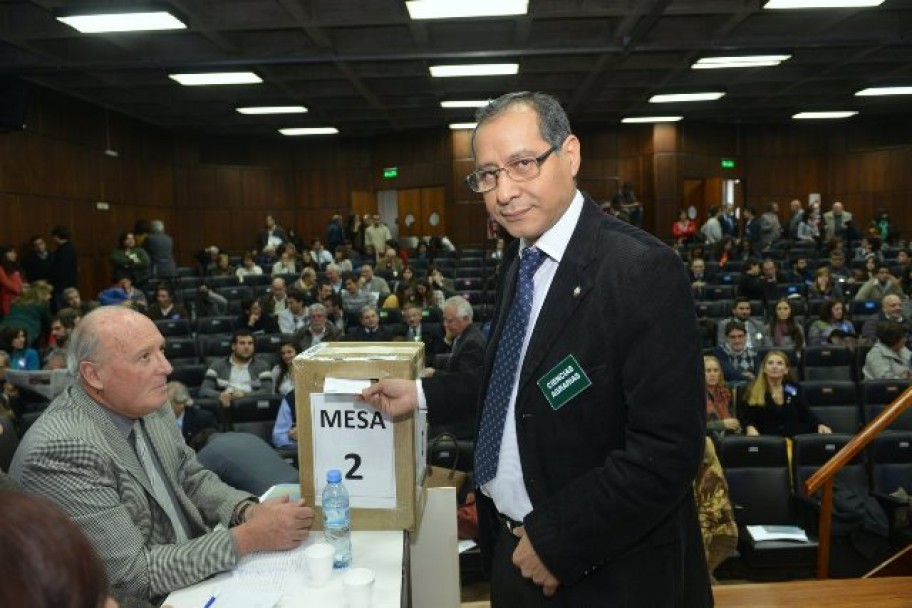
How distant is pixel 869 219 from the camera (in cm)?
1841

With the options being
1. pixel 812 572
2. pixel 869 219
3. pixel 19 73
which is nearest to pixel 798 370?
pixel 812 572

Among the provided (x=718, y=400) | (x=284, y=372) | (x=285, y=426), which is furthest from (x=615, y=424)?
(x=284, y=372)

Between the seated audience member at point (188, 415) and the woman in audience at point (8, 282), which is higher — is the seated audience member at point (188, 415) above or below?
below

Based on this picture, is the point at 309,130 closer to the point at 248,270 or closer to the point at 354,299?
the point at 248,270

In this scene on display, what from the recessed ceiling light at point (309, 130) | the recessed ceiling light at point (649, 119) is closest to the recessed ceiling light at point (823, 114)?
the recessed ceiling light at point (649, 119)

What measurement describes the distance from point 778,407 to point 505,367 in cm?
457

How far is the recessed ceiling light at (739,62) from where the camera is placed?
1043cm

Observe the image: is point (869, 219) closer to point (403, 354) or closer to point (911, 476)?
point (911, 476)

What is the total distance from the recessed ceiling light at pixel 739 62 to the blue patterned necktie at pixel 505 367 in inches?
396

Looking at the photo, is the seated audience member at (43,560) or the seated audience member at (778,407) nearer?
the seated audience member at (43,560)

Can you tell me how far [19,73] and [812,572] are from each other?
34.2 ft

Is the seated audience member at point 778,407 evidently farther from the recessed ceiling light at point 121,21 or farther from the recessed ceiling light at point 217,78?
the recessed ceiling light at point 217,78

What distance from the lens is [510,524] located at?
59.3 inches

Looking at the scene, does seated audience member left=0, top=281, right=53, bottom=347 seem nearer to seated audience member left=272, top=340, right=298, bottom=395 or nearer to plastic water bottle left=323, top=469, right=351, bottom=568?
seated audience member left=272, top=340, right=298, bottom=395
